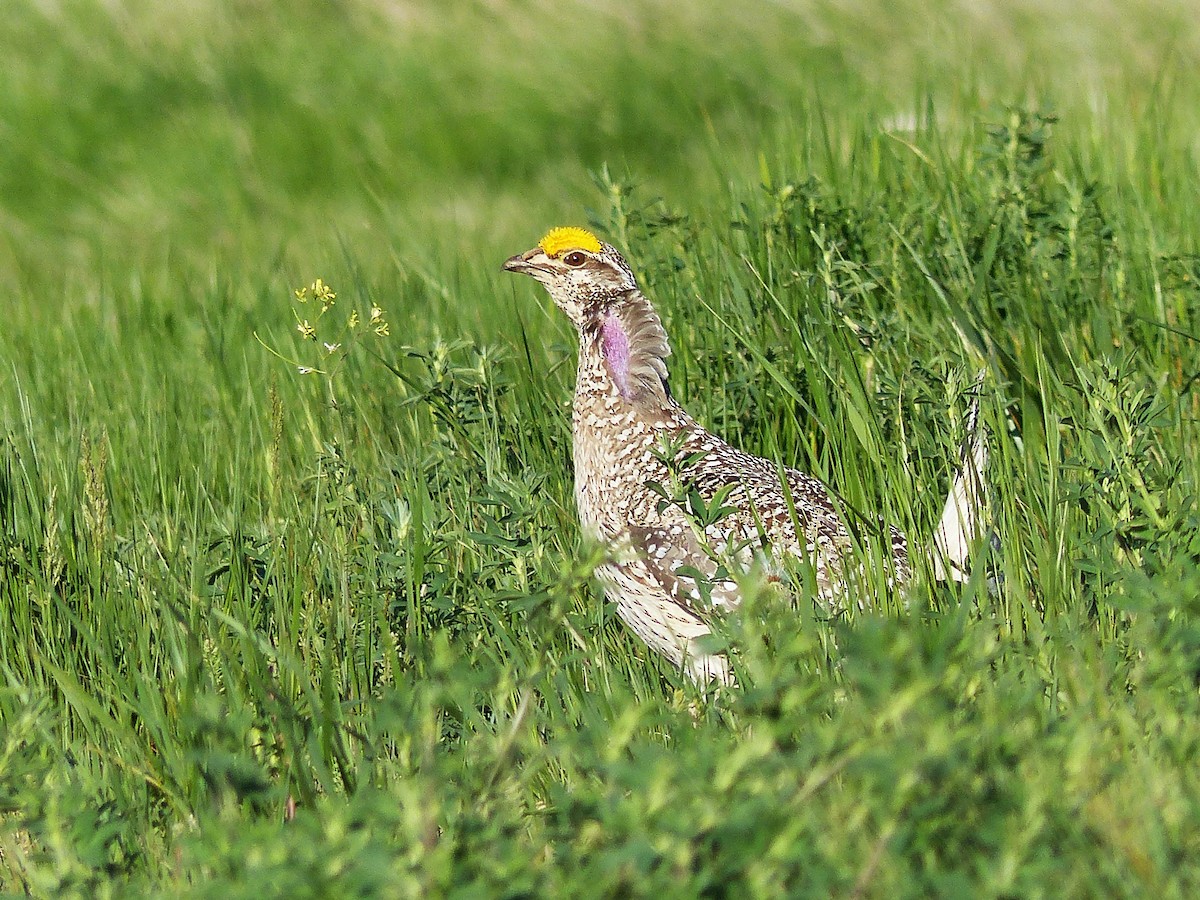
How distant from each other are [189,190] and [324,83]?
1540 millimetres

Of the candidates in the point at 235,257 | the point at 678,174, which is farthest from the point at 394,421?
the point at 678,174

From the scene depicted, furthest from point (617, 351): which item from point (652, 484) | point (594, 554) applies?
point (594, 554)

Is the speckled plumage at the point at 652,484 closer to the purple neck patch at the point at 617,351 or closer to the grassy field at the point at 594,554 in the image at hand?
the purple neck patch at the point at 617,351

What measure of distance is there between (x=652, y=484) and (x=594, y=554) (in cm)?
84

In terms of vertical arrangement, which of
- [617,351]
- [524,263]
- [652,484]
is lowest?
[652,484]

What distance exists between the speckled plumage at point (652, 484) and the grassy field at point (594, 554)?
164 mm

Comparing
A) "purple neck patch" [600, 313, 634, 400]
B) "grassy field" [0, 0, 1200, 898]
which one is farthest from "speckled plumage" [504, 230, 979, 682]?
"grassy field" [0, 0, 1200, 898]

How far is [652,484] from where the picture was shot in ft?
11.8

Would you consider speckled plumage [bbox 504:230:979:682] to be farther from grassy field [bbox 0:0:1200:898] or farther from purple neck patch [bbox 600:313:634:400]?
grassy field [bbox 0:0:1200:898]

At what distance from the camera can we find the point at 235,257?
334 inches

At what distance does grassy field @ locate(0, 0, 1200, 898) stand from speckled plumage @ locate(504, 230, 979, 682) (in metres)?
0.16

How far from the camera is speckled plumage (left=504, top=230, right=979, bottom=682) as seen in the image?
13.2 feet

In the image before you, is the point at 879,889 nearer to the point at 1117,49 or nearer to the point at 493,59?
the point at 1117,49

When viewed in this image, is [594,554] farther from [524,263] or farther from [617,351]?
[524,263]
